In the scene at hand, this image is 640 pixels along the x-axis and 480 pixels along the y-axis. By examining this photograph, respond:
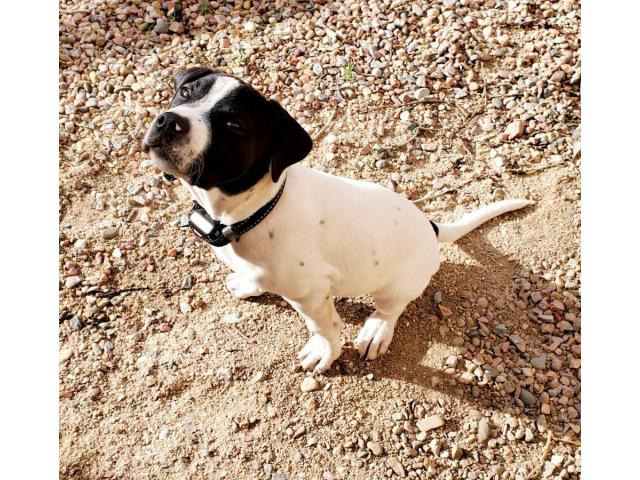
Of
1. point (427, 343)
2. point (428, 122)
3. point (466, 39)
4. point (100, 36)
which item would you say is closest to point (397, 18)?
point (466, 39)

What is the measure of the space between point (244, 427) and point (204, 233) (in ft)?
4.43

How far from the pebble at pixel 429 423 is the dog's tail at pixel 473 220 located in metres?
1.10

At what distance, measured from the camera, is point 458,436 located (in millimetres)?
3301

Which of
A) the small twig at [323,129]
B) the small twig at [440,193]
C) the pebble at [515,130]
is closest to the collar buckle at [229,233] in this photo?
the small twig at [440,193]

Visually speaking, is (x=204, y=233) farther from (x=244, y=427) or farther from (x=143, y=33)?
(x=143, y=33)

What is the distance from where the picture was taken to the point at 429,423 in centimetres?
332

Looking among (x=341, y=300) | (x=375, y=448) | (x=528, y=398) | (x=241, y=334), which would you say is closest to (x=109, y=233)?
(x=241, y=334)

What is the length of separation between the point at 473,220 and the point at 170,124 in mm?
2260

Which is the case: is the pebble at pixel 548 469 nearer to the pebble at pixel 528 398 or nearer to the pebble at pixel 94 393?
the pebble at pixel 528 398

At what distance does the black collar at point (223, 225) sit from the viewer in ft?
8.22

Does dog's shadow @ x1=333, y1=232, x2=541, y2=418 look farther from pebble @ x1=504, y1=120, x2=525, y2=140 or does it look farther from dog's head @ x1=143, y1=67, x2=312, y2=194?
dog's head @ x1=143, y1=67, x2=312, y2=194

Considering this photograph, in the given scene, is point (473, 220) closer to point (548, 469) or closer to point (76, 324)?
point (548, 469)

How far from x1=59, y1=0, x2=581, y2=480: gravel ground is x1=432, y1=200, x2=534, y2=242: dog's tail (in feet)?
0.48

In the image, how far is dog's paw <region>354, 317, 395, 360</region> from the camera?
3.50 meters
